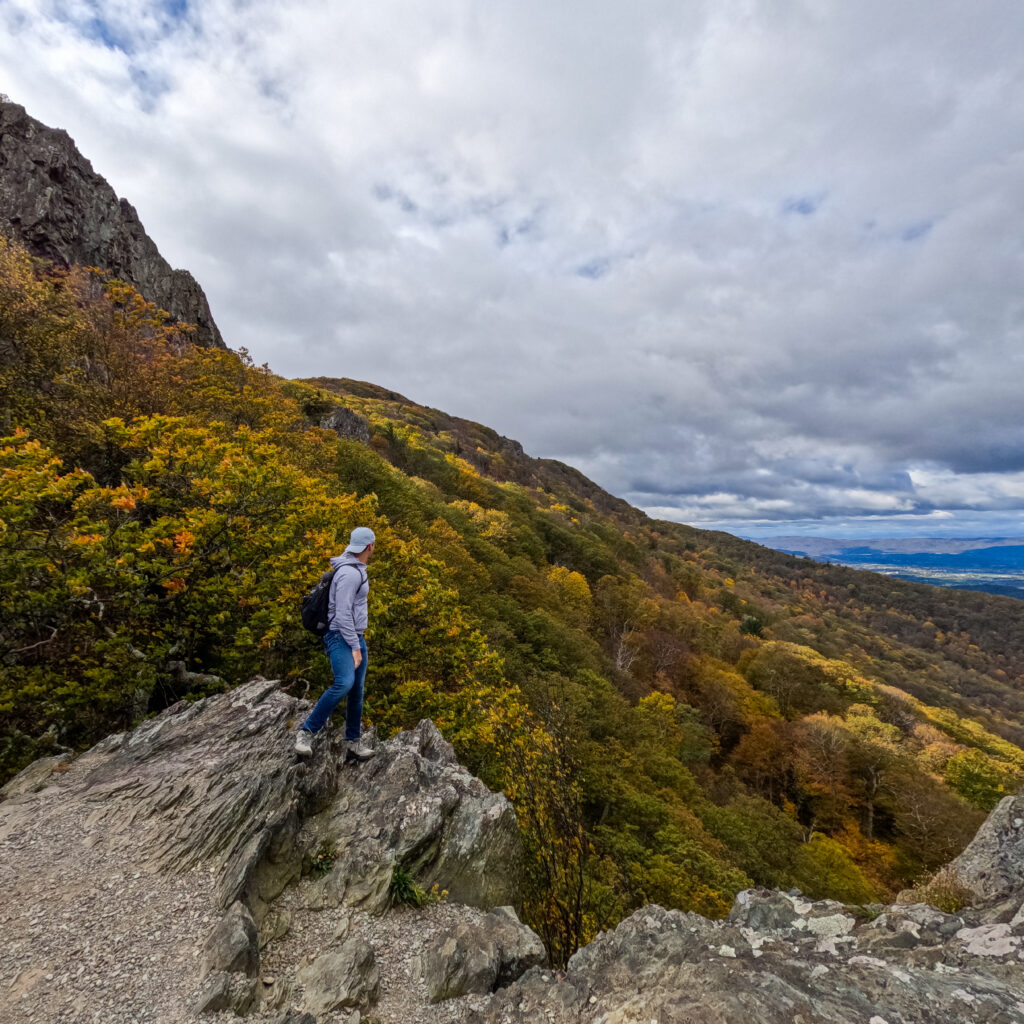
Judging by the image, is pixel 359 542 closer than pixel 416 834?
Yes

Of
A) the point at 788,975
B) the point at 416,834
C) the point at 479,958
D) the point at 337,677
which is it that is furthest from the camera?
the point at 416,834

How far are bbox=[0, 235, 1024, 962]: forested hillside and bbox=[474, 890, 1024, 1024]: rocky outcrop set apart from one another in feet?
9.34

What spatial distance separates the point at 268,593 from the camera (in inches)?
421

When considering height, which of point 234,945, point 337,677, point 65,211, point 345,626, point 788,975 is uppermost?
point 65,211

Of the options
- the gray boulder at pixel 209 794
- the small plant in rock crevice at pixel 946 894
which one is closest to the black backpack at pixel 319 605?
the gray boulder at pixel 209 794

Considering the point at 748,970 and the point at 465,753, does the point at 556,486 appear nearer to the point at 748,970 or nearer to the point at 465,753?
the point at 465,753

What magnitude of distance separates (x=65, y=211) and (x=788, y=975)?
160 feet

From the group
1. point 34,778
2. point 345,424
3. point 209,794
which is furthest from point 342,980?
point 345,424

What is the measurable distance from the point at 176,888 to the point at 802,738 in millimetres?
42765

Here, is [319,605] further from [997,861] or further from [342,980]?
[997,861]

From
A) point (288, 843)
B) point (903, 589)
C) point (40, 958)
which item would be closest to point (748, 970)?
point (288, 843)

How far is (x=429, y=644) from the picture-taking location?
13.0m

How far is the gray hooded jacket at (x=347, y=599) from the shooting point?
6.75m

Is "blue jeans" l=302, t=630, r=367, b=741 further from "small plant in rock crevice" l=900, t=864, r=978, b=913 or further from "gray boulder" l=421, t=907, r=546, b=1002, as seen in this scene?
"small plant in rock crevice" l=900, t=864, r=978, b=913
